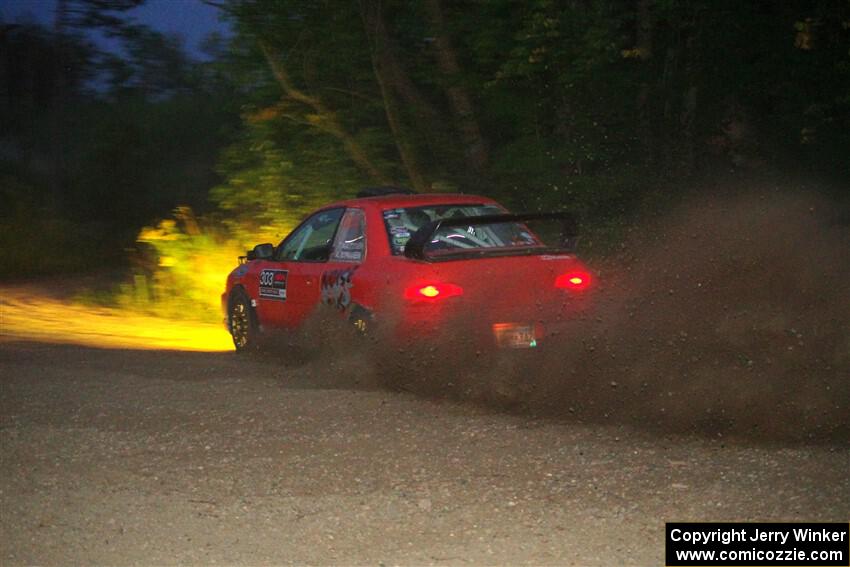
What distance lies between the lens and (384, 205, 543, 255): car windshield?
970 centimetres

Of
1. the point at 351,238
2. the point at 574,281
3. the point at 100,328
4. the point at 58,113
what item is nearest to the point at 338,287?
the point at 351,238

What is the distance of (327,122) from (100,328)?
13.7 feet

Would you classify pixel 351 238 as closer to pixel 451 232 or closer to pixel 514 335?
pixel 451 232

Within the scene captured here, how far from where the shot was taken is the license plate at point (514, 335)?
889 centimetres

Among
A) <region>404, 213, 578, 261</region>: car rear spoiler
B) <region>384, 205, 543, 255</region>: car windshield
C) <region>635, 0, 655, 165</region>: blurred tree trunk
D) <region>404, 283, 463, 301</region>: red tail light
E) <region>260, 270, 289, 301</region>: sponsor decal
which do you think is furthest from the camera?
<region>635, 0, 655, 165</region>: blurred tree trunk

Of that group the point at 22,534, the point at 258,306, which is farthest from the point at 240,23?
the point at 22,534

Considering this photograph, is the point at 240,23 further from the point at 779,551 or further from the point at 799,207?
the point at 779,551

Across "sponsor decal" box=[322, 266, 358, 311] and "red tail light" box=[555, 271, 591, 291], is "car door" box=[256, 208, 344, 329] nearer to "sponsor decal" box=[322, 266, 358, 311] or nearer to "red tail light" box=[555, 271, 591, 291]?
"sponsor decal" box=[322, 266, 358, 311]

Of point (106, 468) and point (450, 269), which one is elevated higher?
point (450, 269)

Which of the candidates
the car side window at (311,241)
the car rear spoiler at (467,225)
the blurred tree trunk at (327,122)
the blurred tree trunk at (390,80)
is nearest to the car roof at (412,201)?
the car side window at (311,241)

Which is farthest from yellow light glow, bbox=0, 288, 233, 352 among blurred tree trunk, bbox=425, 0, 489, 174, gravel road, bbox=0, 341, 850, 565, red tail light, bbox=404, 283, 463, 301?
gravel road, bbox=0, 341, 850, 565

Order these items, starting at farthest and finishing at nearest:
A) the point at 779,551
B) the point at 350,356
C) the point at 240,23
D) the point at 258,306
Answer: the point at 240,23, the point at 258,306, the point at 350,356, the point at 779,551

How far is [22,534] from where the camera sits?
5723 mm

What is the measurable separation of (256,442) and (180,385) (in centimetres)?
216
